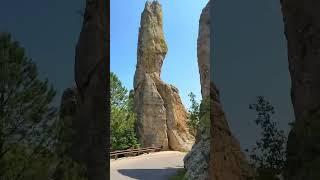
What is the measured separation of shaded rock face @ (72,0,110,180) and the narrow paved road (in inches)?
240

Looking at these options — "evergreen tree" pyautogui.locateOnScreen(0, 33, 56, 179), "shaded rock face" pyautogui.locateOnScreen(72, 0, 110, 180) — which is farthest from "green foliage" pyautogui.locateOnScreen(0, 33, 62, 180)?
"shaded rock face" pyautogui.locateOnScreen(72, 0, 110, 180)

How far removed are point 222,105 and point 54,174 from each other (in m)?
2.66

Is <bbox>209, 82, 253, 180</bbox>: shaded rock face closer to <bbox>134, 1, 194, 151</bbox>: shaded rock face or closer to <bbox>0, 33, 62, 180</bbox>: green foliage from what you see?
<bbox>0, 33, 62, 180</bbox>: green foliage

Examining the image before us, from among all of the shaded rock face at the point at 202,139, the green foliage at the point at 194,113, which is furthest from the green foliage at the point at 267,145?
Answer: the green foliage at the point at 194,113

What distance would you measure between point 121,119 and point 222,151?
12923 mm

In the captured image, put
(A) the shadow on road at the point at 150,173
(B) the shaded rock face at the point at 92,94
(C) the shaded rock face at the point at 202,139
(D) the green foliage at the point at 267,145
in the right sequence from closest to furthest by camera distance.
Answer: (D) the green foliage at the point at 267,145 < (B) the shaded rock face at the point at 92,94 < (C) the shaded rock face at the point at 202,139 < (A) the shadow on road at the point at 150,173

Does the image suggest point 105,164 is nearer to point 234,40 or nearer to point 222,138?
point 222,138

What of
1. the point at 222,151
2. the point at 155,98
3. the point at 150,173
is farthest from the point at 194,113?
the point at 222,151

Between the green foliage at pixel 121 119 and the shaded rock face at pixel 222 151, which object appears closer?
the shaded rock face at pixel 222 151

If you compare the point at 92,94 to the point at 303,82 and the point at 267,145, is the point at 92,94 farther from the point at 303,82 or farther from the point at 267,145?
the point at 303,82

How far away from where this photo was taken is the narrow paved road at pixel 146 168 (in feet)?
42.2

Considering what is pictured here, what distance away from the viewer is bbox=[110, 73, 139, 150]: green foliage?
19.6m

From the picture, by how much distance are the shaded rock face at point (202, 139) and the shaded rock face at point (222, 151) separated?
Answer: 10.9 feet

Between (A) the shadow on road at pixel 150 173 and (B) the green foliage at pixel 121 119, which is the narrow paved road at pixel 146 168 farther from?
(B) the green foliage at pixel 121 119
